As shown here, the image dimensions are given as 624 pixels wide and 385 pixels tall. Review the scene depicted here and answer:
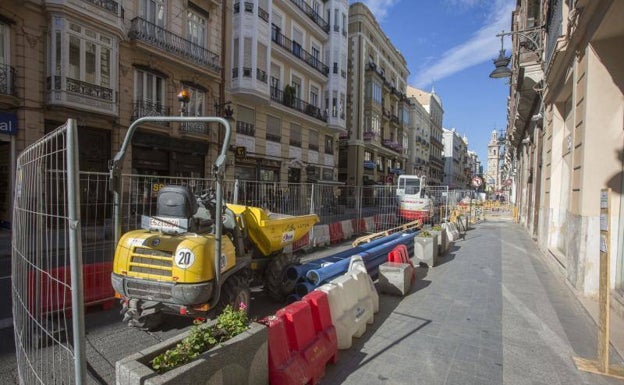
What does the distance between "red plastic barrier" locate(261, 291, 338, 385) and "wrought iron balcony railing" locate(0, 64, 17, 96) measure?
13450mm

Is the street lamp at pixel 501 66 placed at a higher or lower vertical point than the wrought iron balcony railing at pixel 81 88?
higher

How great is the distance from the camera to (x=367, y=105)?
35.1 metres

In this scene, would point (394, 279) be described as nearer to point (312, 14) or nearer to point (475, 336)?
point (475, 336)

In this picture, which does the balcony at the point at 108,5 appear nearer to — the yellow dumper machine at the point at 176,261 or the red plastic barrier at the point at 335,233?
the red plastic barrier at the point at 335,233

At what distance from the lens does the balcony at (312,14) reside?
80.1ft

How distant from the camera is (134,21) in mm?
14664

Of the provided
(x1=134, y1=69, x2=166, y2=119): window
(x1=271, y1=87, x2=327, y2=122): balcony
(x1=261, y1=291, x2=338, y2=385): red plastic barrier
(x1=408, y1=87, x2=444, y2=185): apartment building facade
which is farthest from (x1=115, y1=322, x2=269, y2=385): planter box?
(x1=408, y1=87, x2=444, y2=185): apartment building facade

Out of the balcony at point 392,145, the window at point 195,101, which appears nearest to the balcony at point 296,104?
the window at point 195,101

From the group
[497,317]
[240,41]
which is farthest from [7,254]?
[240,41]

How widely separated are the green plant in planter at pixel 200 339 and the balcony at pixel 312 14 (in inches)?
974

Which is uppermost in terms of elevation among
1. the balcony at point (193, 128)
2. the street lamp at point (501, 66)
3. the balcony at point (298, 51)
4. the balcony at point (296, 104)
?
the balcony at point (298, 51)

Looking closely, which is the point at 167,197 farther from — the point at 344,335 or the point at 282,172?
the point at 282,172

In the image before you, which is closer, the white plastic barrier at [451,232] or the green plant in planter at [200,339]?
the green plant in planter at [200,339]

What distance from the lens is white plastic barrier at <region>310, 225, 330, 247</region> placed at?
35.0 feet
